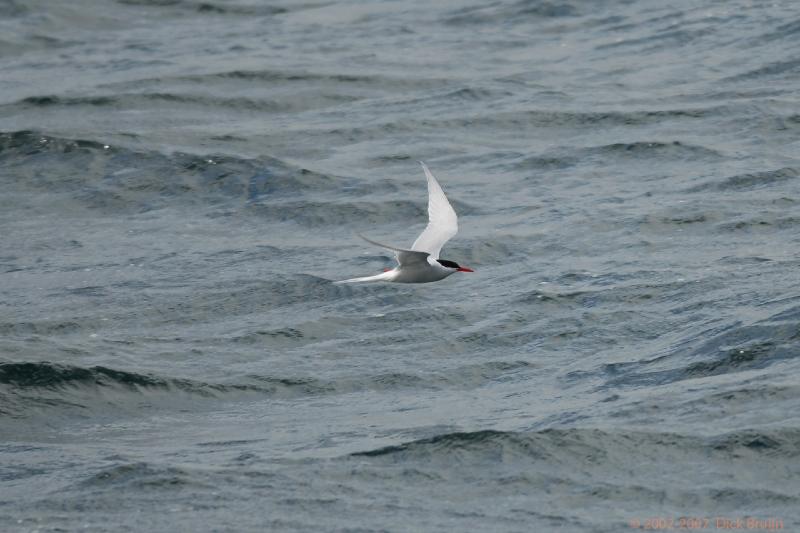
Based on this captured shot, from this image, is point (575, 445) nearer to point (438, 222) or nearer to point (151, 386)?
point (438, 222)

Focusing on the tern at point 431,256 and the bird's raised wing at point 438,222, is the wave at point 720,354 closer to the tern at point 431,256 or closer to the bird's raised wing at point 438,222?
the tern at point 431,256

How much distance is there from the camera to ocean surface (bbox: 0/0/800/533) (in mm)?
13727

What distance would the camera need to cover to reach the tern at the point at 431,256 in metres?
16.2

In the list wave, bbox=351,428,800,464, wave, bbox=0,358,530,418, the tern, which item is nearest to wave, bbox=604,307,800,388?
wave, bbox=0,358,530,418

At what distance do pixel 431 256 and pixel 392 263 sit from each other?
415cm

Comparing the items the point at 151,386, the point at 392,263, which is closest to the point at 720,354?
the point at 392,263

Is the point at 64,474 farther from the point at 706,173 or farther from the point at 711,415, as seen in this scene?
the point at 706,173

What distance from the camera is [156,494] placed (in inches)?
535

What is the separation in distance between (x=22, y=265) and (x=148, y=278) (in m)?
1.92

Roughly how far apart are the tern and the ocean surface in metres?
1.18

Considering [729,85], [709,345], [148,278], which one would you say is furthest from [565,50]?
[709,345]

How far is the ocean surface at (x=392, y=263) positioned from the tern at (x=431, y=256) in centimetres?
118

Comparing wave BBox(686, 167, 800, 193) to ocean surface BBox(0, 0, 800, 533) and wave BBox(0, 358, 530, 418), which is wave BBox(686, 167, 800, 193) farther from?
wave BBox(0, 358, 530, 418)

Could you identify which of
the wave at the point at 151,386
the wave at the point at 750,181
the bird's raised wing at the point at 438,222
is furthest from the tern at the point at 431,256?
the wave at the point at 750,181
